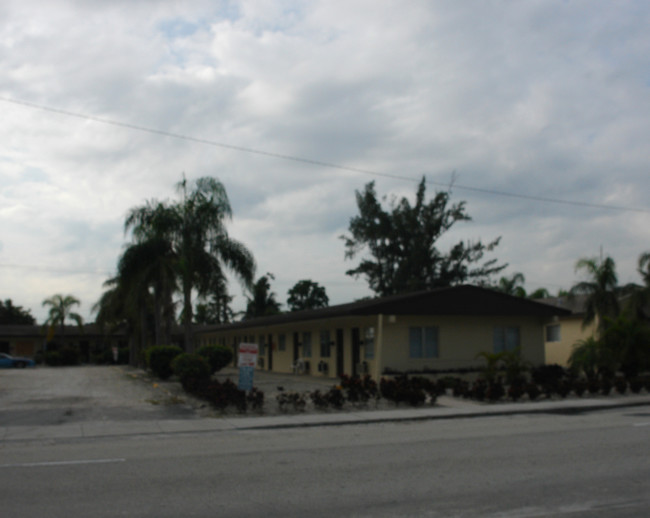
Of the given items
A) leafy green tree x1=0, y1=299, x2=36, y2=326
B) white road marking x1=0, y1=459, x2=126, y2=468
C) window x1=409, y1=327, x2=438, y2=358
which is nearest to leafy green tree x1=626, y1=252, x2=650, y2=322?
window x1=409, y1=327, x2=438, y2=358

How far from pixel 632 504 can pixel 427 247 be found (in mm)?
46891

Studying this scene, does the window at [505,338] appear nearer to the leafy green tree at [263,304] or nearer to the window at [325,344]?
the window at [325,344]

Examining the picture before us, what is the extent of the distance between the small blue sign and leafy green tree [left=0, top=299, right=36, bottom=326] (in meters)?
75.1

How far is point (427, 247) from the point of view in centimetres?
5309

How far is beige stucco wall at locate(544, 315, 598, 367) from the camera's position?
119ft

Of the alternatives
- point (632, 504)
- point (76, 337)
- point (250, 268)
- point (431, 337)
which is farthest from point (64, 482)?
point (76, 337)

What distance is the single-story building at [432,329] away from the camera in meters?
24.0

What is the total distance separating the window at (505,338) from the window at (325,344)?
23.6ft

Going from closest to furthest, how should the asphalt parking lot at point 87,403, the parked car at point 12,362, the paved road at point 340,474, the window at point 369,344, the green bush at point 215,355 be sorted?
the paved road at point 340,474 → the asphalt parking lot at point 87,403 → the window at point 369,344 → the green bush at point 215,355 → the parked car at point 12,362

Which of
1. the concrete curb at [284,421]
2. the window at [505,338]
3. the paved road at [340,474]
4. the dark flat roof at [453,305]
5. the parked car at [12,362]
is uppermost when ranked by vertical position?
the dark flat roof at [453,305]

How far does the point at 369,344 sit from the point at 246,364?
857 centimetres

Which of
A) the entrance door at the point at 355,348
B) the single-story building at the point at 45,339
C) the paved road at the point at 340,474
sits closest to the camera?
the paved road at the point at 340,474

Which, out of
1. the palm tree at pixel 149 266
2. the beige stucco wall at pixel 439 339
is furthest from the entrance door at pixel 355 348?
the palm tree at pixel 149 266

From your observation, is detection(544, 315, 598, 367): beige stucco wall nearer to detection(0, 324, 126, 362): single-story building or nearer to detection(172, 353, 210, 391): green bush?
detection(172, 353, 210, 391): green bush
